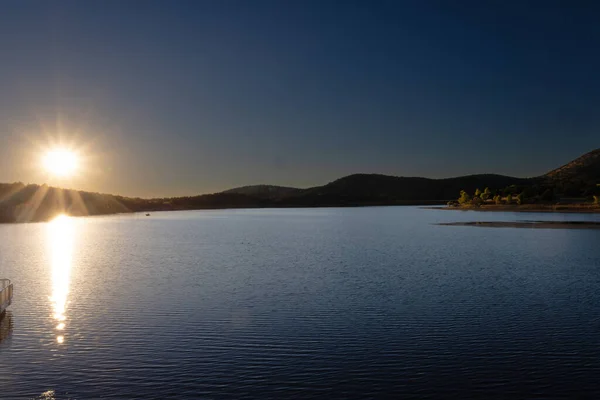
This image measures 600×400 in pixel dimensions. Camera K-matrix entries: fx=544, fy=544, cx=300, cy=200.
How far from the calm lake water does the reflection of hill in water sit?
0.10 metres

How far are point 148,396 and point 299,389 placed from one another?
5.81 metres

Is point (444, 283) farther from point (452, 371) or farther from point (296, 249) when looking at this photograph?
point (296, 249)

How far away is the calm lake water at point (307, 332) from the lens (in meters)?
22.0

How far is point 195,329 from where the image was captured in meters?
31.6

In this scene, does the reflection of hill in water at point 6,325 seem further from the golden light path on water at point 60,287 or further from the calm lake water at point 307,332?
the golden light path on water at point 60,287

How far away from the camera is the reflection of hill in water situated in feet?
100

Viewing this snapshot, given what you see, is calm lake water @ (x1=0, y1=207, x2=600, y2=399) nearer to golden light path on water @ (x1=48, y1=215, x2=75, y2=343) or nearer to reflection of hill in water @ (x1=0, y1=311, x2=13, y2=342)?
reflection of hill in water @ (x1=0, y1=311, x2=13, y2=342)

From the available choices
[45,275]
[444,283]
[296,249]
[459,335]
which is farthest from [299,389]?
[296,249]

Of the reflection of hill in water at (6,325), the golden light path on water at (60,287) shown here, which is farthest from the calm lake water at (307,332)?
the golden light path on water at (60,287)

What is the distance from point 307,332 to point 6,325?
725 inches

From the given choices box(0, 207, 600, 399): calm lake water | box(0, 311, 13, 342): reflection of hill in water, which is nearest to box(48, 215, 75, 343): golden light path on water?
box(0, 207, 600, 399): calm lake water

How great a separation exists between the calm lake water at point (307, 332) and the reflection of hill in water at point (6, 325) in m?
0.10

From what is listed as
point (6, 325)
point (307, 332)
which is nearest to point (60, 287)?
point (6, 325)

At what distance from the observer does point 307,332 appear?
30453mm
